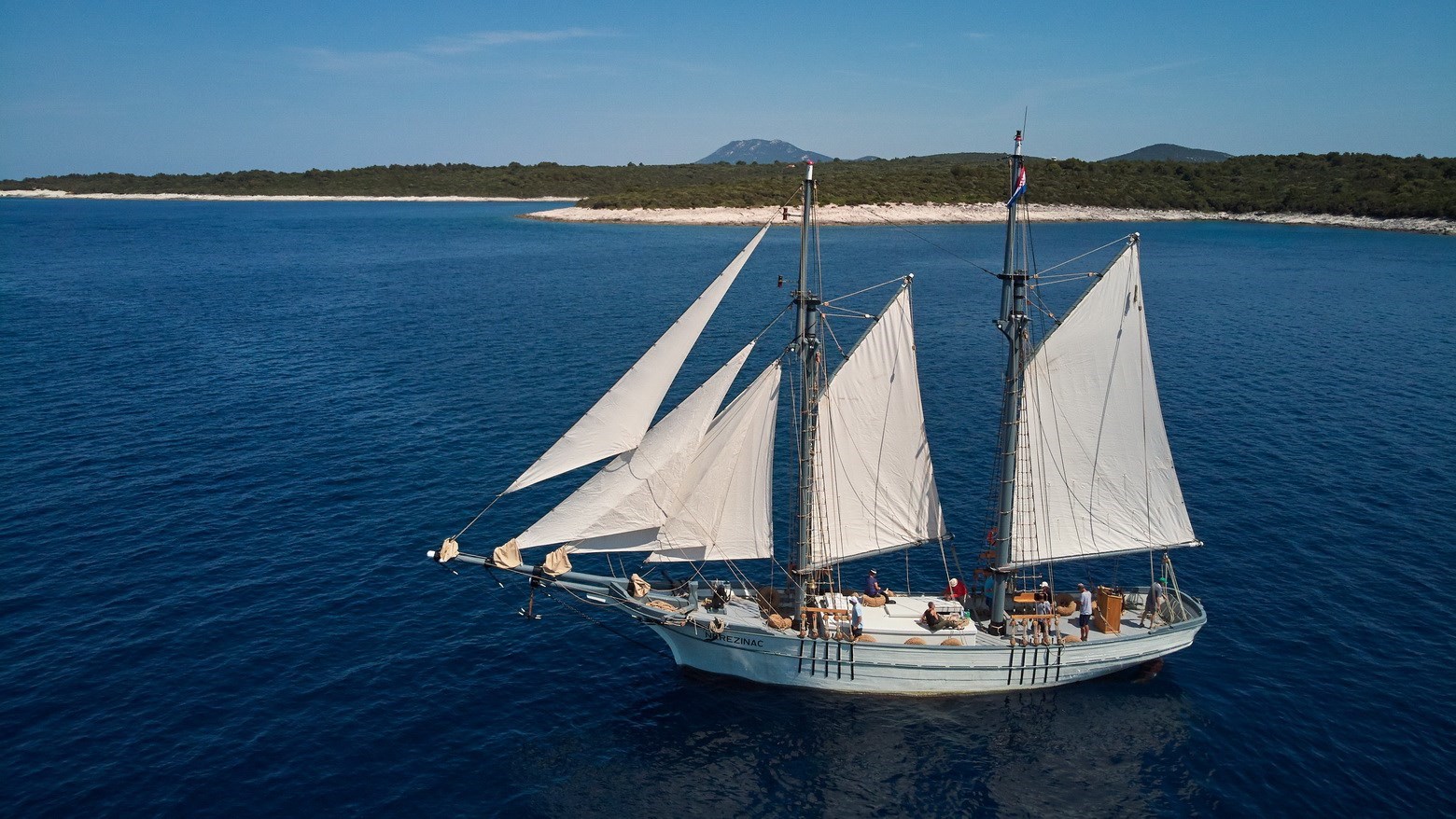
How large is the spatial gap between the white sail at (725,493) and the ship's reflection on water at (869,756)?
5779 millimetres

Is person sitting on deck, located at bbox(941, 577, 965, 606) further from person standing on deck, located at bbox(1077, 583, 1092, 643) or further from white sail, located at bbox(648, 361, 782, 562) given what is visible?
white sail, located at bbox(648, 361, 782, 562)

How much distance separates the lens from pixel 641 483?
32594 mm

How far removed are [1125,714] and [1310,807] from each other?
247 inches

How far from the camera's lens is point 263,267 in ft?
474

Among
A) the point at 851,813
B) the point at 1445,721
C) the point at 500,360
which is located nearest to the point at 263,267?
the point at 500,360

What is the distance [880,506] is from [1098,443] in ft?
28.9

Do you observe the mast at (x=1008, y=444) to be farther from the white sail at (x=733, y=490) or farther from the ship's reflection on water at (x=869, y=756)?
the white sail at (x=733, y=490)

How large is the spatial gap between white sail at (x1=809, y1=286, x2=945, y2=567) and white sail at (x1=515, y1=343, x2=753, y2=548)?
5.04 metres

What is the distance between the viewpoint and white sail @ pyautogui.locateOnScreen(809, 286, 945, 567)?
3475cm

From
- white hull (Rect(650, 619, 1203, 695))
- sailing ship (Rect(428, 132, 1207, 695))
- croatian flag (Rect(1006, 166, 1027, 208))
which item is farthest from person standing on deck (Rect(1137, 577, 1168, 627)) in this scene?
croatian flag (Rect(1006, 166, 1027, 208))

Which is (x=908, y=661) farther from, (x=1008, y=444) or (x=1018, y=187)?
(x=1018, y=187)

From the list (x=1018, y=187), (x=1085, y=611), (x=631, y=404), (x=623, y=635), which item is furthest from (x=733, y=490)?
(x=1018, y=187)

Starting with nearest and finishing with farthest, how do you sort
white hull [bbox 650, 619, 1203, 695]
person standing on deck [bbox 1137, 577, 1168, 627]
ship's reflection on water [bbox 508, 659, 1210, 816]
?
ship's reflection on water [bbox 508, 659, 1210, 816] < white hull [bbox 650, 619, 1203, 695] < person standing on deck [bbox 1137, 577, 1168, 627]

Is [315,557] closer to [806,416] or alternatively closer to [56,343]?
[806,416]
